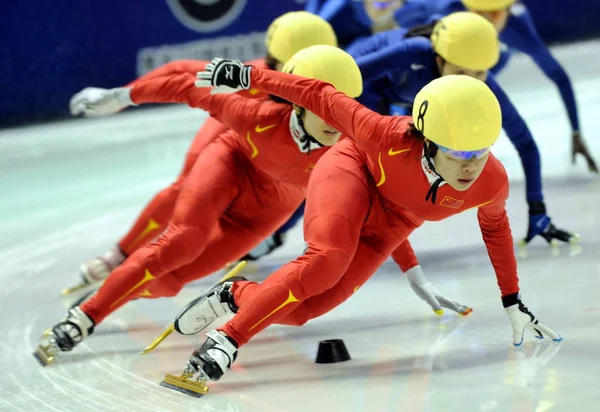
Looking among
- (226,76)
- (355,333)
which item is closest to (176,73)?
(226,76)

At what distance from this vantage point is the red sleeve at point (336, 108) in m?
3.92

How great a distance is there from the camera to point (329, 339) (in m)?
4.42

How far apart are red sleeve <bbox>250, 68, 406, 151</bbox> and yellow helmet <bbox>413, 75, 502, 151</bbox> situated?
0.25 m

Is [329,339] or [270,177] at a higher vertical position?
[270,177]

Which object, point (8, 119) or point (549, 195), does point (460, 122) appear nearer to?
point (549, 195)

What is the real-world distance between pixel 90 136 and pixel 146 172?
1.95m

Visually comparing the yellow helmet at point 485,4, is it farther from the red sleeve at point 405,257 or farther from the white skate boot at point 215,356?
the white skate boot at point 215,356

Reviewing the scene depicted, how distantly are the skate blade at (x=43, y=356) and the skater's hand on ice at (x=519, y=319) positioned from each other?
1.99 m

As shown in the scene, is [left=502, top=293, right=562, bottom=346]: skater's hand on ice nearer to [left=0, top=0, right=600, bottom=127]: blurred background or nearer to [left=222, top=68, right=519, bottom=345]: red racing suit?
[left=222, top=68, right=519, bottom=345]: red racing suit

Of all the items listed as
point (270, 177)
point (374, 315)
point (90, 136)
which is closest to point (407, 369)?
point (374, 315)

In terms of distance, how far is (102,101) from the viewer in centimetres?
487

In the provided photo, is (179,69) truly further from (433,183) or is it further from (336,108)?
(433,183)

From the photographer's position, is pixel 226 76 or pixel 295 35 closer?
pixel 226 76

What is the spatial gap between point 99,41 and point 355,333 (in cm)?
712
